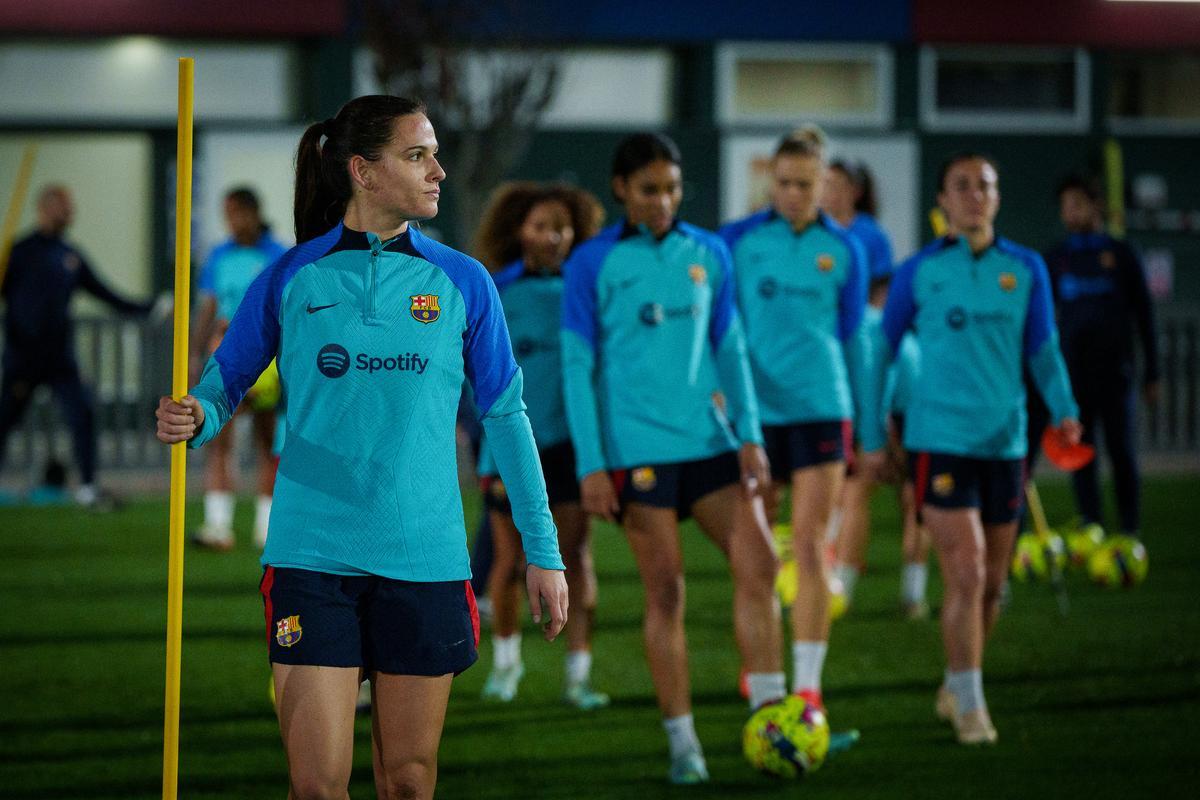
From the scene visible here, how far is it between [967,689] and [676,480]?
5.03 ft

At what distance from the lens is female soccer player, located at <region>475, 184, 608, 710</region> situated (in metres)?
7.93

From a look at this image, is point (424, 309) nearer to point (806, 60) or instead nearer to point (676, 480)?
point (676, 480)

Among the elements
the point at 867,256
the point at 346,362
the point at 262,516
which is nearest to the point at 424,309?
the point at 346,362

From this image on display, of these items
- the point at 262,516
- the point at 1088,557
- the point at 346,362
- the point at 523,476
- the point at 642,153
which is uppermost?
the point at 642,153

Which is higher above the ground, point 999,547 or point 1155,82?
point 1155,82

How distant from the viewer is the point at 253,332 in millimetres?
4426

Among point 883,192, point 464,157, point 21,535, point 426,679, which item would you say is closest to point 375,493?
point 426,679

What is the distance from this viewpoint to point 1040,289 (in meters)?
7.41

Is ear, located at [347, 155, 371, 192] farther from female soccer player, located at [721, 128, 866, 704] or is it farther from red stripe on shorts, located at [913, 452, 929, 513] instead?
female soccer player, located at [721, 128, 866, 704]

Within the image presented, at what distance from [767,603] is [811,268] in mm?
1700

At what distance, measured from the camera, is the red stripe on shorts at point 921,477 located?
24.2 ft

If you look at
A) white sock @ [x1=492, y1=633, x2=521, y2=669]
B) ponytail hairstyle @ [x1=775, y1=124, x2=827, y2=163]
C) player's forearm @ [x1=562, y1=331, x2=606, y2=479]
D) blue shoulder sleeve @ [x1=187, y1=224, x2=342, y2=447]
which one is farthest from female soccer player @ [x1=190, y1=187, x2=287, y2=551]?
blue shoulder sleeve @ [x1=187, y1=224, x2=342, y2=447]

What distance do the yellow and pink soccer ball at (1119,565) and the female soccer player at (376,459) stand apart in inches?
300

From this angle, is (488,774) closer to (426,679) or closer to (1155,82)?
(426,679)
